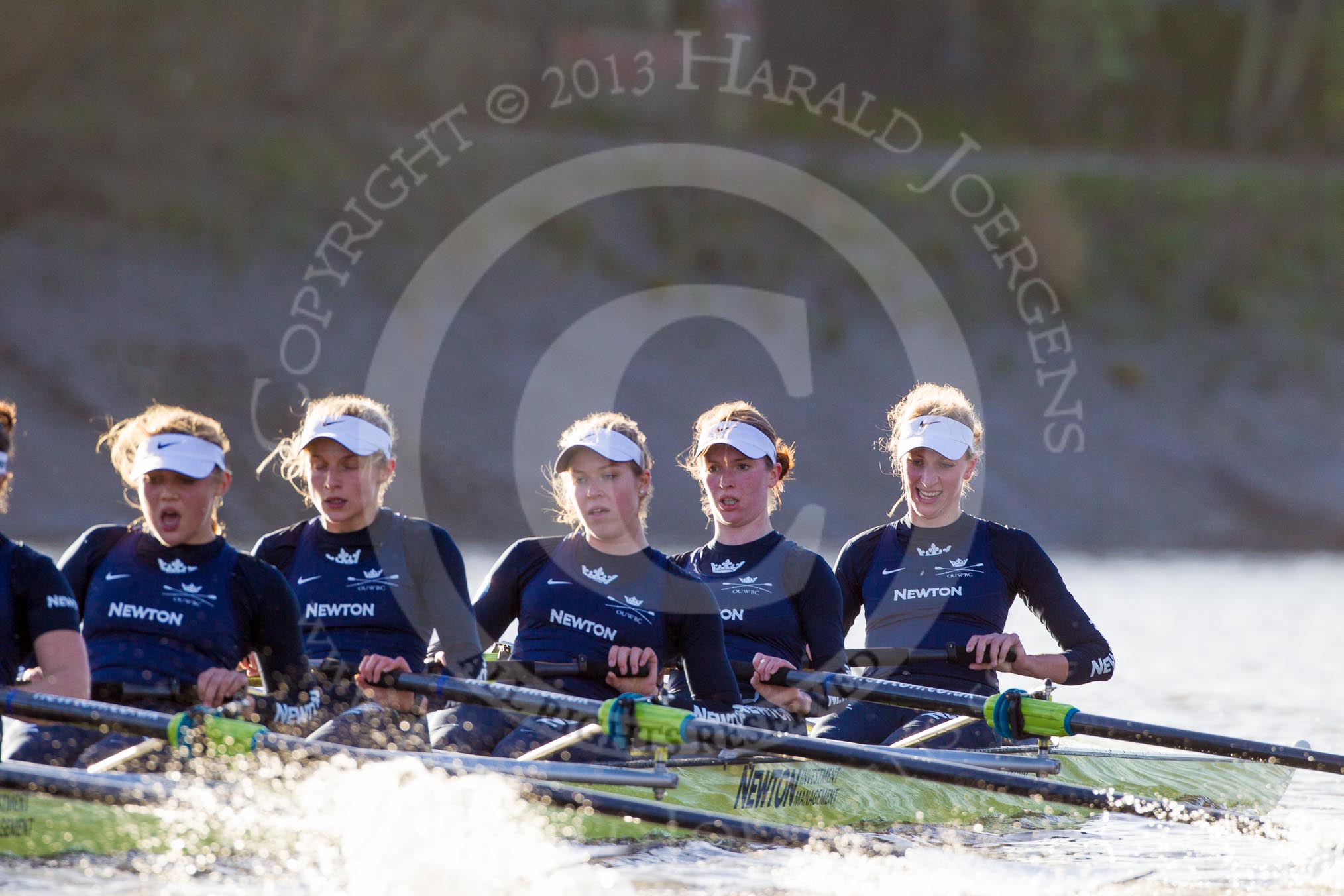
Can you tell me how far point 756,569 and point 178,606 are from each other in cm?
237

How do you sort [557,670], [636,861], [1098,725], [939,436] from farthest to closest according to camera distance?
[939,436] < [1098,725] < [557,670] < [636,861]

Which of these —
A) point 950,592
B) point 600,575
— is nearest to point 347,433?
point 600,575

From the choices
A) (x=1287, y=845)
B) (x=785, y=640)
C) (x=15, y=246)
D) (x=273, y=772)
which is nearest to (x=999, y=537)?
(x=785, y=640)

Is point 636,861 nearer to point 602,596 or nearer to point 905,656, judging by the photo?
point 602,596

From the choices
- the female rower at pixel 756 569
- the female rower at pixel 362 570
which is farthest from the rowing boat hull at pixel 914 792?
the female rower at pixel 362 570

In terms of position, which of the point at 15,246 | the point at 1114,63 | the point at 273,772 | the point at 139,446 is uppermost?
the point at 1114,63

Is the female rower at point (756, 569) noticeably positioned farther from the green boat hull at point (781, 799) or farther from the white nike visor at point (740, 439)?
the green boat hull at point (781, 799)

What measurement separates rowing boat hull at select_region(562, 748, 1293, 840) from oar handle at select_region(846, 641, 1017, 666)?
521 mm

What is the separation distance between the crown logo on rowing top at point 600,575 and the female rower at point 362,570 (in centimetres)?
47

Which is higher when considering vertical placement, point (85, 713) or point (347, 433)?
point (347, 433)

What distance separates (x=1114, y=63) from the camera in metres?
32.2

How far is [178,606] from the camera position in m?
6.02

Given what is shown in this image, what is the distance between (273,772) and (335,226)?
19.9 meters

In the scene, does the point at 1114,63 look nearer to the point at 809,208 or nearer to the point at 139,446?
the point at 809,208
